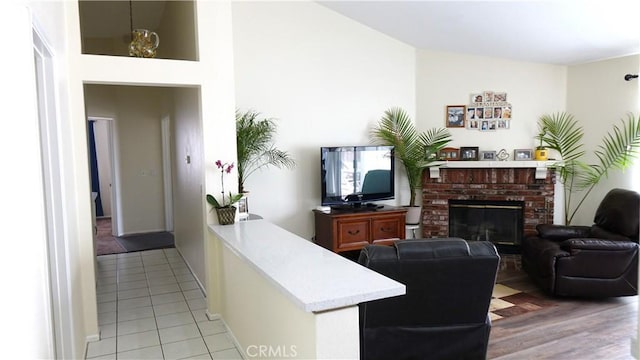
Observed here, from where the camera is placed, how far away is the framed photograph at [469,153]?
19.1 ft

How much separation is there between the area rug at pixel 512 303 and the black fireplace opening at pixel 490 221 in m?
1.44

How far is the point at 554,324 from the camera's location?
3.73 meters

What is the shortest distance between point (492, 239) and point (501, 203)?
1.72ft

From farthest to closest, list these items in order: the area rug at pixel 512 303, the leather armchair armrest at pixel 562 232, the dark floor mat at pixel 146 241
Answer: the dark floor mat at pixel 146 241 < the leather armchair armrest at pixel 562 232 < the area rug at pixel 512 303

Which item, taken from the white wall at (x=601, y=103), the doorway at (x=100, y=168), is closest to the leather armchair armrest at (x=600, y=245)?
the white wall at (x=601, y=103)

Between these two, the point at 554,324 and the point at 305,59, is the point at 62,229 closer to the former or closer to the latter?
the point at 305,59

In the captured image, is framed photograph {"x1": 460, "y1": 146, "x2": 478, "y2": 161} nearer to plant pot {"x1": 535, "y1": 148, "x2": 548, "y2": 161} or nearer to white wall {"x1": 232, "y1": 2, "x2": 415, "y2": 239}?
plant pot {"x1": 535, "y1": 148, "x2": 548, "y2": 161}

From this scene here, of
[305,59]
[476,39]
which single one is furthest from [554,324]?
[305,59]

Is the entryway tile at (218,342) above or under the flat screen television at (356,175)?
under

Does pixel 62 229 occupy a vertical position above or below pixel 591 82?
below

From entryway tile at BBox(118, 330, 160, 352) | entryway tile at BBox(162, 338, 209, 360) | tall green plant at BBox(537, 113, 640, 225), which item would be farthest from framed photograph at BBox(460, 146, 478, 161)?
entryway tile at BBox(118, 330, 160, 352)

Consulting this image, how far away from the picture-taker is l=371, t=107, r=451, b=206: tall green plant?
5.69 metres

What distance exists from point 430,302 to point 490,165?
3.59 m

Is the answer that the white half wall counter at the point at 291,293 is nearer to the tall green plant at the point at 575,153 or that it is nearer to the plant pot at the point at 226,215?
the plant pot at the point at 226,215
